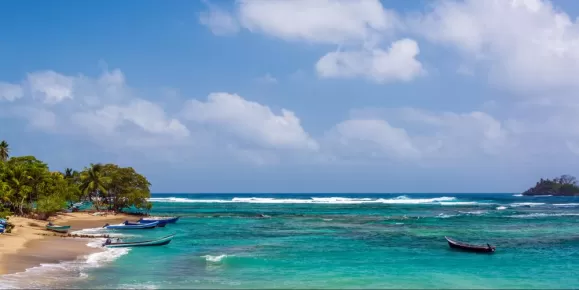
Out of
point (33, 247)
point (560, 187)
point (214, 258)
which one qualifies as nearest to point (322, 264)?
point (214, 258)

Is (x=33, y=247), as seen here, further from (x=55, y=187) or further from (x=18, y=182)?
(x=55, y=187)

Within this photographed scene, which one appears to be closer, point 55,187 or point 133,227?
point 133,227

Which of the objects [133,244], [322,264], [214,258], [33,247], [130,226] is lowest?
[322,264]

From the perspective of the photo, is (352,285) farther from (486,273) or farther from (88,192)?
(88,192)

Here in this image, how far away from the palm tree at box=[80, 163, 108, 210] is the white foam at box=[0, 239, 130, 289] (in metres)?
36.6

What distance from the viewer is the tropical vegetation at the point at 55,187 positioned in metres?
46.3

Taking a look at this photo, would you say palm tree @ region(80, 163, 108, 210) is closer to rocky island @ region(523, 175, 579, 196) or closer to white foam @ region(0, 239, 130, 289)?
white foam @ region(0, 239, 130, 289)

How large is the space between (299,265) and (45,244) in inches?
701

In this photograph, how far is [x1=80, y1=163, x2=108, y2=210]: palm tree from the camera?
211 ft

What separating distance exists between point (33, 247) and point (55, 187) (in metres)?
23.1

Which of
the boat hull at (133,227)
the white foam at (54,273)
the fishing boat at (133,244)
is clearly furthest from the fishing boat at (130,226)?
the white foam at (54,273)

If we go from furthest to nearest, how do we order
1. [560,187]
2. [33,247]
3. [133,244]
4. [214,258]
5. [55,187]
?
[560,187], [55,187], [133,244], [33,247], [214,258]

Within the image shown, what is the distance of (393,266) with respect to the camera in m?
27.3

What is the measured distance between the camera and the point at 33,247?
31.2 metres
